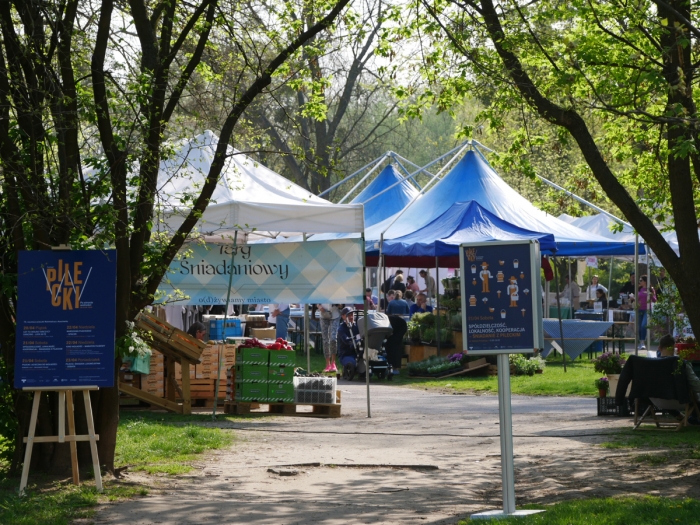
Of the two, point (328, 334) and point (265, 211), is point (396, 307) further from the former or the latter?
point (265, 211)

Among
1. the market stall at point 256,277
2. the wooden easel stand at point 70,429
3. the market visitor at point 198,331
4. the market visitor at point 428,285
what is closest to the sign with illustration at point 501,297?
the wooden easel stand at point 70,429

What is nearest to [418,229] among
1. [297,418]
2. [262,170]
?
[262,170]

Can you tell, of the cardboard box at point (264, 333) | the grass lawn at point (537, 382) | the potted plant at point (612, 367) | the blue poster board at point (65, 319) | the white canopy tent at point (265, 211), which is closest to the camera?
the blue poster board at point (65, 319)

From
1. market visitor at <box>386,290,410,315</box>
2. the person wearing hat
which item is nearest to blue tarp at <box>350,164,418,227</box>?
market visitor at <box>386,290,410,315</box>

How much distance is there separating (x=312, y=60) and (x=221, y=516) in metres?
5.61

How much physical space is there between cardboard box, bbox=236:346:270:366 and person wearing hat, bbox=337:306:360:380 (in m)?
6.38

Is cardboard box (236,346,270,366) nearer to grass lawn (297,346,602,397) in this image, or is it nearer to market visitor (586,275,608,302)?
grass lawn (297,346,602,397)

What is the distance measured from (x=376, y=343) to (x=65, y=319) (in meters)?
12.7

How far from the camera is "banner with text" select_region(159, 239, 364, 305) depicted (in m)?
15.2

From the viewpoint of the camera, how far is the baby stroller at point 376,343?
2075cm

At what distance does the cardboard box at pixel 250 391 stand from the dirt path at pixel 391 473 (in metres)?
0.59

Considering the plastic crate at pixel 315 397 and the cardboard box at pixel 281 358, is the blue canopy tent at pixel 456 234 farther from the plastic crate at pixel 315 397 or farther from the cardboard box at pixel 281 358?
the cardboard box at pixel 281 358

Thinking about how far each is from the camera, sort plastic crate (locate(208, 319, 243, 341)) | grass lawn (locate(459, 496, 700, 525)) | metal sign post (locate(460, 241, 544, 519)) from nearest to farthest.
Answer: grass lawn (locate(459, 496, 700, 525)) → metal sign post (locate(460, 241, 544, 519)) → plastic crate (locate(208, 319, 243, 341))

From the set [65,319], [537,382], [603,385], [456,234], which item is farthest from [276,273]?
[456,234]
